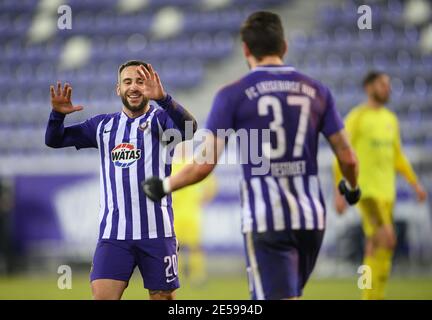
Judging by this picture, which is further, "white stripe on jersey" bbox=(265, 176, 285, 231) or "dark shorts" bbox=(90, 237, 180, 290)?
"dark shorts" bbox=(90, 237, 180, 290)

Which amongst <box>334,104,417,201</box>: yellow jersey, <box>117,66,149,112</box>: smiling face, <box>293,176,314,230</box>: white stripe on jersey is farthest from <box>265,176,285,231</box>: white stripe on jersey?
Result: <box>334,104,417,201</box>: yellow jersey

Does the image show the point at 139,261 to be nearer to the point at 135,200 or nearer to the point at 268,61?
the point at 135,200

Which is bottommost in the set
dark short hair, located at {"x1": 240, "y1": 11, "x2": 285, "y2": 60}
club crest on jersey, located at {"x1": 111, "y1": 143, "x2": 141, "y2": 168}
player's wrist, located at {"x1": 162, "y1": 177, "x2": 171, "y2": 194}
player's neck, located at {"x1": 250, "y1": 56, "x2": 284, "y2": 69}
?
player's wrist, located at {"x1": 162, "y1": 177, "x2": 171, "y2": 194}

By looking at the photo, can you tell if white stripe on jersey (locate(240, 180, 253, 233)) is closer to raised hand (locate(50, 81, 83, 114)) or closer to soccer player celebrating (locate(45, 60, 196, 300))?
soccer player celebrating (locate(45, 60, 196, 300))

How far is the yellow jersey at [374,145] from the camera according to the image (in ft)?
28.2

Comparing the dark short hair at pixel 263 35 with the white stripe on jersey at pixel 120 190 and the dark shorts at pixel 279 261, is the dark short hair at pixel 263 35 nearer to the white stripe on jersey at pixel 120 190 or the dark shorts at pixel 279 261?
the dark shorts at pixel 279 261

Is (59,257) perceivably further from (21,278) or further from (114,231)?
(114,231)

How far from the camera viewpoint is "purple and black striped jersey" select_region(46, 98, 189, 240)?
519cm

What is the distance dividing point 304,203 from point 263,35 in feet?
2.93

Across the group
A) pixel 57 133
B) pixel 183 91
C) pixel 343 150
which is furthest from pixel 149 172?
pixel 183 91

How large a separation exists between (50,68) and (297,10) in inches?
254

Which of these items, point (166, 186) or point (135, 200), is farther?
point (135, 200)

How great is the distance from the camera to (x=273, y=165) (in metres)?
4.16
